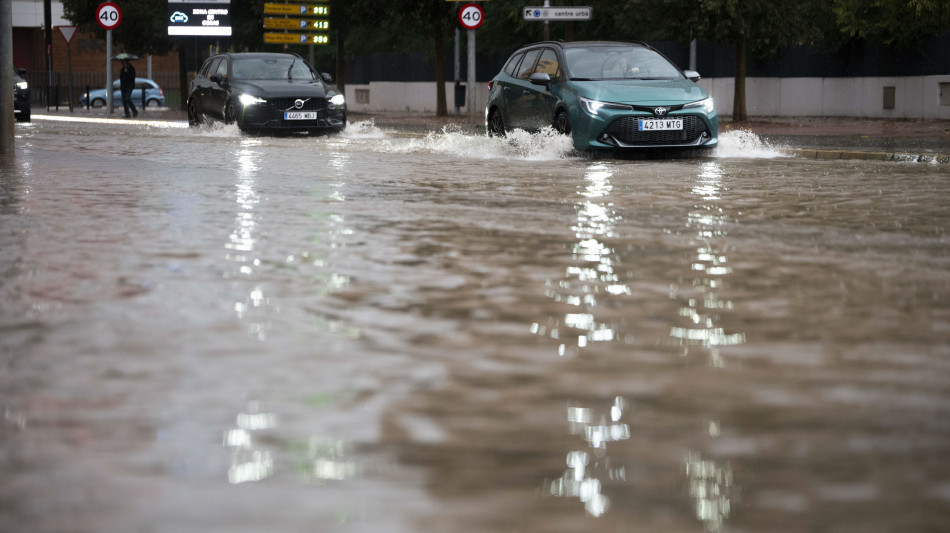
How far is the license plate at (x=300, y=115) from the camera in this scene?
90.2 feet

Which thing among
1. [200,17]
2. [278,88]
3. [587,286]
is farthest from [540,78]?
[200,17]

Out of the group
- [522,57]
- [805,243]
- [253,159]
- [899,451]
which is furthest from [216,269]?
[522,57]

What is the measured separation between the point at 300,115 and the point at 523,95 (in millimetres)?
7608

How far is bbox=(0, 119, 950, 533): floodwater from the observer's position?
3.44m

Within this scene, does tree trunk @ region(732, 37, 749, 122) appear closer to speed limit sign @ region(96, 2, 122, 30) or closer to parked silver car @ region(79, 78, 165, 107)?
speed limit sign @ region(96, 2, 122, 30)

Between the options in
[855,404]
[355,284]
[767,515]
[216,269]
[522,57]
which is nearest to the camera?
[767,515]

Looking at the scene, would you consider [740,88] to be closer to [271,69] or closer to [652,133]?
[271,69]

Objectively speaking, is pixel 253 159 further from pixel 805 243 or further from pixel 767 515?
pixel 767 515

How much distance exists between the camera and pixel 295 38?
157 ft

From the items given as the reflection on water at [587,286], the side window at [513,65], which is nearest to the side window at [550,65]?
the side window at [513,65]

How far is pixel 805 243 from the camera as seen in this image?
9.16 metres

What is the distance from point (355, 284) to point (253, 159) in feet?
40.9

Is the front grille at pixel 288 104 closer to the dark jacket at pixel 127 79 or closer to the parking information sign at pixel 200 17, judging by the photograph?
the dark jacket at pixel 127 79

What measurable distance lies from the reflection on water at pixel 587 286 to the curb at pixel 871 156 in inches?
331
